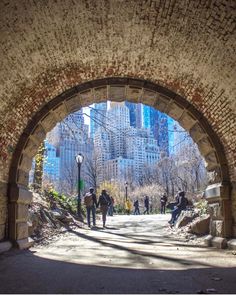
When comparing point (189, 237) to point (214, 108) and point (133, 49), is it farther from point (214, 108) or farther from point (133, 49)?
point (133, 49)

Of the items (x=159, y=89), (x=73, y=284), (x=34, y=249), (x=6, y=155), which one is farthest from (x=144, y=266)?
(x=159, y=89)

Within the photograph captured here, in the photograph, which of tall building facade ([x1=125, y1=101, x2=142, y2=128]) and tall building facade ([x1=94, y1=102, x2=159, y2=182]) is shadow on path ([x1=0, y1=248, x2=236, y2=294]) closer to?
tall building facade ([x1=125, y1=101, x2=142, y2=128])

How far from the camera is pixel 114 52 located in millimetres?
8047

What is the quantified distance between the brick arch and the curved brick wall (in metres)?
0.16

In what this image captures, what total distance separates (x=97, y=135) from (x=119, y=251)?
1585 inches

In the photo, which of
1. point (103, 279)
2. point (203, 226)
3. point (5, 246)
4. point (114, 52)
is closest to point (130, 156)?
point (203, 226)

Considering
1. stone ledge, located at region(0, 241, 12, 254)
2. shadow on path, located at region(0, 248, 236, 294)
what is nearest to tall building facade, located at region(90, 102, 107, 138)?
stone ledge, located at region(0, 241, 12, 254)

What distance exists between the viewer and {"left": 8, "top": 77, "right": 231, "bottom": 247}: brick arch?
8.54 m

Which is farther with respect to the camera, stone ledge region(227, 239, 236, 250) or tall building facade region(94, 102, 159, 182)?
tall building facade region(94, 102, 159, 182)

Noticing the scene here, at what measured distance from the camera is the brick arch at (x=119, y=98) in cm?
854

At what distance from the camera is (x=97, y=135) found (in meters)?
48.0

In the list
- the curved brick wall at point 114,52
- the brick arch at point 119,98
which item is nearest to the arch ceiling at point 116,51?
the curved brick wall at point 114,52

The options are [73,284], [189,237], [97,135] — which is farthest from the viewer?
[97,135]

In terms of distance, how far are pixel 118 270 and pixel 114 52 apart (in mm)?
4391
